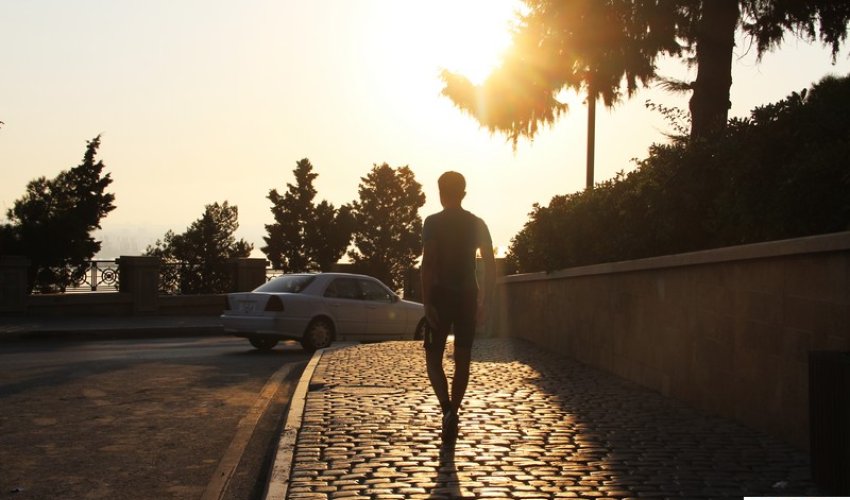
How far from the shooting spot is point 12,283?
25641mm

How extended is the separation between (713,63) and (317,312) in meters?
8.14

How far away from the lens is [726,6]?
16.1 m

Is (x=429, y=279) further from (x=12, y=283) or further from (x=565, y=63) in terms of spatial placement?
(x=12, y=283)

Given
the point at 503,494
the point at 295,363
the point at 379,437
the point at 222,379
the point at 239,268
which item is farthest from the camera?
the point at 239,268

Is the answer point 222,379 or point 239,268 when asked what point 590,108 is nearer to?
point 239,268

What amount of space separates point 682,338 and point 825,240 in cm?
311

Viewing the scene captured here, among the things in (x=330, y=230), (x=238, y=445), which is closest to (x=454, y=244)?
(x=238, y=445)

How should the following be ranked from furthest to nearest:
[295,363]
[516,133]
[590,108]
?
[516,133] → [590,108] → [295,363]

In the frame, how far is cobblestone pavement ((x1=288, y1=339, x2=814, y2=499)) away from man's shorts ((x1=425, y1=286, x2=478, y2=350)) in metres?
0.73

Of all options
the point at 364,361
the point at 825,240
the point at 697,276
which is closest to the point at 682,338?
the point at 697,276

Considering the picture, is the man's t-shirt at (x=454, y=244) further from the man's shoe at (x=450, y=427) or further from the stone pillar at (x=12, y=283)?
the stone pillar at (x=12, y=283)

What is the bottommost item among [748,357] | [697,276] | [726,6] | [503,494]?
[503,494]

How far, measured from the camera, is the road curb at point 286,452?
5726mm

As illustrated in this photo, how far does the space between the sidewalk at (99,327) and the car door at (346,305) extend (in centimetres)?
627
